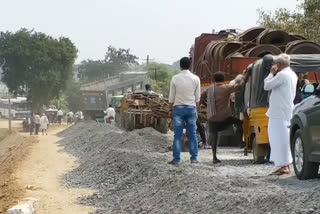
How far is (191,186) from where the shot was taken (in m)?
9.12

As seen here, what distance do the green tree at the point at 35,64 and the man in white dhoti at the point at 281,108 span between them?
57.8 meters

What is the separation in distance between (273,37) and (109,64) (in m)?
98.6

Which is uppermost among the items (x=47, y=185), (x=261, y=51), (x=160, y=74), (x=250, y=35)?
(x=160, y=74)

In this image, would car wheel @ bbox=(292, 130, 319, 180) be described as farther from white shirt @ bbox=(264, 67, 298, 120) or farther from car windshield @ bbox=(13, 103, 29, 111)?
car windshield @ bbox=(13, 103, 29, 111)

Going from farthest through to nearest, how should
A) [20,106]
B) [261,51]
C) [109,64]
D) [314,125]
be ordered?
[109,64] → [20,106] → [261,51] → [314,125]

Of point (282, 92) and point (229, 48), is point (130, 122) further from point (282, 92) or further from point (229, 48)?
point (282, 92)

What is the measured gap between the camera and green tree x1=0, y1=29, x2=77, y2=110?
67.0m

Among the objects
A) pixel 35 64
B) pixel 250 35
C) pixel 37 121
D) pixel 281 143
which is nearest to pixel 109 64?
pixel 35 64

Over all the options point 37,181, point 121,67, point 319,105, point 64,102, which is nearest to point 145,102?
point 37,181

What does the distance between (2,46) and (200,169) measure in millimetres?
60585

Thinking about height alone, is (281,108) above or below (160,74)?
below

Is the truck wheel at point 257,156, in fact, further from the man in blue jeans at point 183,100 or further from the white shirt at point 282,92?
the white shirt at point 282,92

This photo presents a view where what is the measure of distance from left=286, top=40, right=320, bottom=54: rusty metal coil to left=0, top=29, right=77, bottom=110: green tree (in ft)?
169

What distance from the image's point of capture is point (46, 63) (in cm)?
6712
